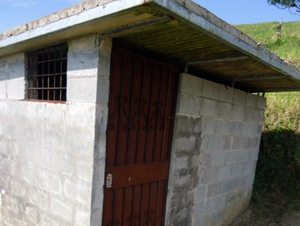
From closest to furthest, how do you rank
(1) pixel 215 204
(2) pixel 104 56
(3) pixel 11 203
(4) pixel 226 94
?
(2) pixel 104 56, (3) pixel 11 203, (4) pixel 226 94, (1) pixel 215 204

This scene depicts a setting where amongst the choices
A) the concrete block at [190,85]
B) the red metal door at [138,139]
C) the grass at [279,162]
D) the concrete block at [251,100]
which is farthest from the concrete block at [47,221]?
the grass at [279,162]

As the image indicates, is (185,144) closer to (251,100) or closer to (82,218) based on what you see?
(82,218)

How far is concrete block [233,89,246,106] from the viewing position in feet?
15.0

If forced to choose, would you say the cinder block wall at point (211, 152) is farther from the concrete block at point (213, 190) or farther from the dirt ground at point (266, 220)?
the dirt ground at point (266, 220)

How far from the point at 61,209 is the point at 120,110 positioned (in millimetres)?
1235

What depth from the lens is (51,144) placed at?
303 centimetres

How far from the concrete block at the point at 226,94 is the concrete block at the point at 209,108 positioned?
0.60 feet

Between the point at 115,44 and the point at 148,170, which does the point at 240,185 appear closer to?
the point at 148,170

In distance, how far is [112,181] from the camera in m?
2.86

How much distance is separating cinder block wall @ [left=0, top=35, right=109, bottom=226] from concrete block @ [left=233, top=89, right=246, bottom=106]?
2.69 metres

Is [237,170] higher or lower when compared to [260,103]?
lower

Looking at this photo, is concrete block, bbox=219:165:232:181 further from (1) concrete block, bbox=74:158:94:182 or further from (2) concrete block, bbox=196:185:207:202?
(1) concrete block, bbox=74:158:94:182

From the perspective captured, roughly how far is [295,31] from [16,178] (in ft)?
75.4

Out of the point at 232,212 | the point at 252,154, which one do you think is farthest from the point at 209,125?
the point at 232,212
